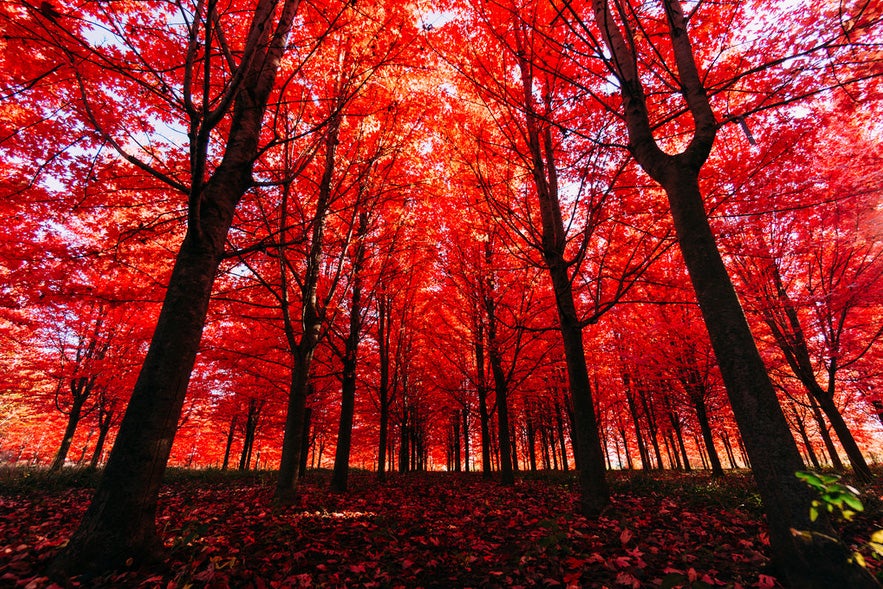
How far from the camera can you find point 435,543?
3.99m

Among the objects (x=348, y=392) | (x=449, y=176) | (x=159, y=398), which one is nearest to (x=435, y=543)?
(x=159, y=398)

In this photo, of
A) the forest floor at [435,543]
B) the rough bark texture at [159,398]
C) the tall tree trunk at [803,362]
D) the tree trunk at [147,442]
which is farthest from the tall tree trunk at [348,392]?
the tall tree trunk at [803,362]

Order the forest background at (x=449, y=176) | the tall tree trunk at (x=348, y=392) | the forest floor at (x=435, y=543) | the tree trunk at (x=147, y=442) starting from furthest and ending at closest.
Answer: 1. the tall tree trunk at (x=348, y=392)
2. the forest background at (x=449, y=176)
3. the forest floor at (x=435, y=543)
4. the tree trunk at (x=147, y=442)

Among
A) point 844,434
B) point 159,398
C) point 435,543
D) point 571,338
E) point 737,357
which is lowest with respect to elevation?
point 435,543

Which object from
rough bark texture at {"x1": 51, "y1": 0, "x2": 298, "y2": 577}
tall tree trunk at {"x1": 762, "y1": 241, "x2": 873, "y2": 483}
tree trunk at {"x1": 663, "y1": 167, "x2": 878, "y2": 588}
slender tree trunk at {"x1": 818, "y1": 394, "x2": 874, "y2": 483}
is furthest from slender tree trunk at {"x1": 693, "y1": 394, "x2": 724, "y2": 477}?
rough bark texture at {"x1": 51, "y1": 0, "x2": 298, "y2": 577}

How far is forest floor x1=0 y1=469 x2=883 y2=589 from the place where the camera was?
8.70 feet

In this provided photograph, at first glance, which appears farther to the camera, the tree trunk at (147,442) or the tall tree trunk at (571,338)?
the tall tree trunk at (571,338)

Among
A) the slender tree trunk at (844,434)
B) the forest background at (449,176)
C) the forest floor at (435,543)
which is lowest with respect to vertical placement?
the forest floor at (435,543)

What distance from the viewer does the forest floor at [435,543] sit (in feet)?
8.70

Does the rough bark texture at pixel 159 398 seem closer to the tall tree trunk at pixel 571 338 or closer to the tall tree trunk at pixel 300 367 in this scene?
the tall tree trunk at pixel 300 367

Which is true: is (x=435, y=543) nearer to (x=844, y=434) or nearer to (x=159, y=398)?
(x=159, y=398)

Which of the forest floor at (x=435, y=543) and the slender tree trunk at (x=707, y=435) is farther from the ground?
the slender tree trunk at (x=707, y=435)

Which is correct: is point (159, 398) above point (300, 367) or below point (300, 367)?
below

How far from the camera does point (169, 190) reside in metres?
6.88
